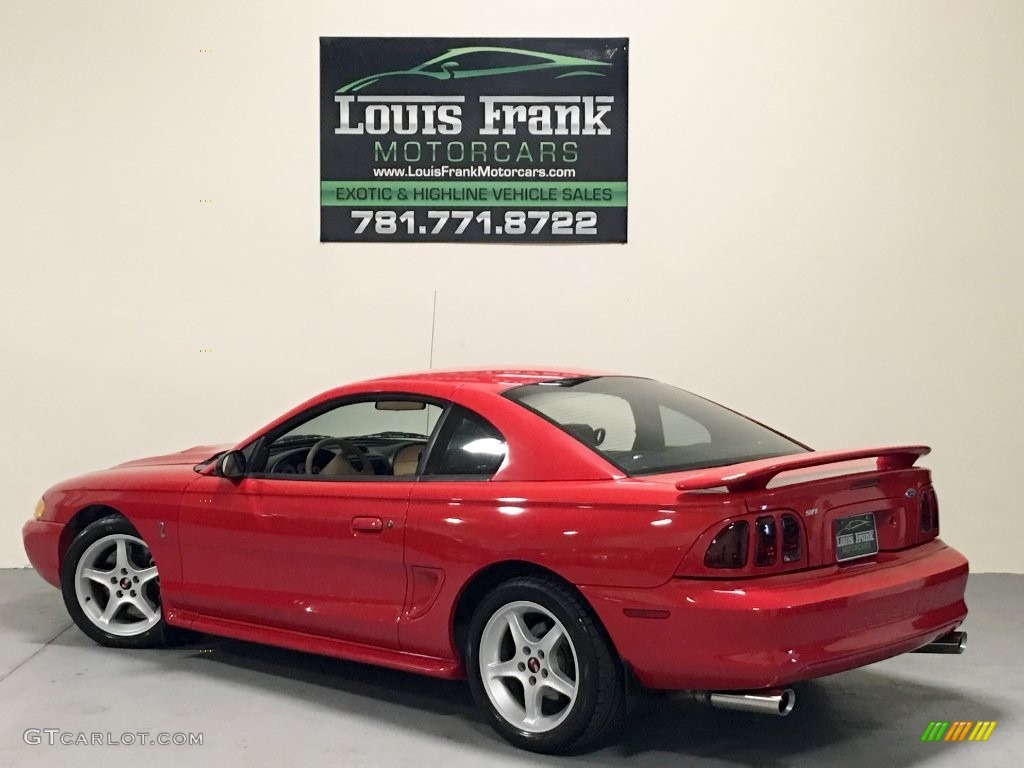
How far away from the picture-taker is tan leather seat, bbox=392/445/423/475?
4406mm

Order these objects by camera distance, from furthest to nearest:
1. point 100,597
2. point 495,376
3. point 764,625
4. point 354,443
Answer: point 100,597, point 354,443, point 495,376, point 764,625

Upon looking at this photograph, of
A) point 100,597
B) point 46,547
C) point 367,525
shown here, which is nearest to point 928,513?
point 367,525

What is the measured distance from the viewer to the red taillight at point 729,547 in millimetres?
3523

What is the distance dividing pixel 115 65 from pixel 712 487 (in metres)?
5.44

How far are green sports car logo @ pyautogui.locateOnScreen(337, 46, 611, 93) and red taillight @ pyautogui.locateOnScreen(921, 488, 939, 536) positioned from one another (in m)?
3.91

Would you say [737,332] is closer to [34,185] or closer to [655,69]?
[655,69]

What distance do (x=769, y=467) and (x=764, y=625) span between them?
0.46 meters

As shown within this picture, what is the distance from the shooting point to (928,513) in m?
4.17

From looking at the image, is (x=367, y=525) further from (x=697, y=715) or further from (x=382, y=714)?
(x=697, y=715)

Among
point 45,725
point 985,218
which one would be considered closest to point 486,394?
point 45,725

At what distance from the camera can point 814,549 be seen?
3.67 m

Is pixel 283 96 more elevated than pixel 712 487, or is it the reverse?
pixel 283 96

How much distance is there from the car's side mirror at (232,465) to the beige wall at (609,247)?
8.28ft

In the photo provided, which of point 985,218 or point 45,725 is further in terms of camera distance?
point 985,218
